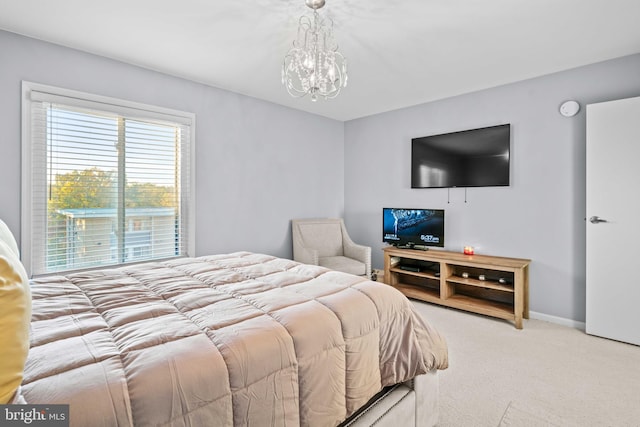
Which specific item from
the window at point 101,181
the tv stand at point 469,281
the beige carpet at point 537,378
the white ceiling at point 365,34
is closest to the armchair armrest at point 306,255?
the tv stand at point 469,281

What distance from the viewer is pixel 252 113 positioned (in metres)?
3.93

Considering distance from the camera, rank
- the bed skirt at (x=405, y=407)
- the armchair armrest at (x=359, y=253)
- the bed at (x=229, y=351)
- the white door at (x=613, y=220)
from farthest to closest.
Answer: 1. the armchair armrest at (x=359, y=253)
2. the white door at (x=613, y=220)
3. the bed skirt at (x=405, y=407)
4. the bed at (x=229, y=351)

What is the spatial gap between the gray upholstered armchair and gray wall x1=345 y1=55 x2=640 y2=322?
1041mm

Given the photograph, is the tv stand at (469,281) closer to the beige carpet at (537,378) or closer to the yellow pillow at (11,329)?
the beige carpet at (537,378)

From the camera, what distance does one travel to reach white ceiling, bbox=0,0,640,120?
7.00 ft

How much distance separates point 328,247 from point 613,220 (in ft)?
9.87

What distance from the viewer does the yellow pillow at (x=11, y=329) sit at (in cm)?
73

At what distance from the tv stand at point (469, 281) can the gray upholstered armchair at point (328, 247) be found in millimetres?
379

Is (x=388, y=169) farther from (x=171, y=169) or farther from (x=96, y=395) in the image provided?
(x=96, y=395)

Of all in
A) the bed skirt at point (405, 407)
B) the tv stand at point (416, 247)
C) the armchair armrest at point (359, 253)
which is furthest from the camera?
the armchair armrest at point (359, 253)

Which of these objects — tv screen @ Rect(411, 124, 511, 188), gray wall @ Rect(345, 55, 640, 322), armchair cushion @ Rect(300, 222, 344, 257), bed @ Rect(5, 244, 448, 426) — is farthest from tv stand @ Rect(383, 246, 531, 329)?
bed @ Rect(5, 244, 448, 426)

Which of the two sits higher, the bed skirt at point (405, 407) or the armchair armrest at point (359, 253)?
the armchair armrest at point (359, 253)

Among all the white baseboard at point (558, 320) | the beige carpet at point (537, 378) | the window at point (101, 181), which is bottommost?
the beige carpet at point (537, 378)

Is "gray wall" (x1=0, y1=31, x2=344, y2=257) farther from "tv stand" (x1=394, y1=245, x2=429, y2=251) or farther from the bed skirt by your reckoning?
Result: the bed skirt
